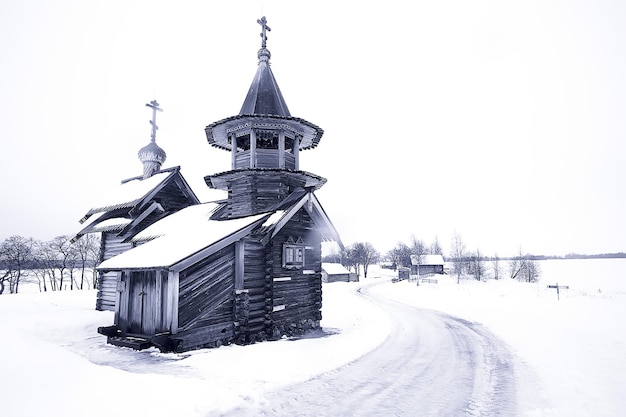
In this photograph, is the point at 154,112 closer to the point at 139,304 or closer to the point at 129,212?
the point at 129,212

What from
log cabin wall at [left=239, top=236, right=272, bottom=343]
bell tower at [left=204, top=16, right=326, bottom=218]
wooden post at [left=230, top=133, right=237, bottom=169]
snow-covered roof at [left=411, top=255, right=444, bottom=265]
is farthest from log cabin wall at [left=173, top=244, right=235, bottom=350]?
snow-covered roof at [left=411, top=255, right=444, bottom=265]

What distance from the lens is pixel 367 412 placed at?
6582 millimetres

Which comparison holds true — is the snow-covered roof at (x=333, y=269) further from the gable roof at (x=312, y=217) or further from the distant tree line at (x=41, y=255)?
the gable roof at (x=312, y=217)

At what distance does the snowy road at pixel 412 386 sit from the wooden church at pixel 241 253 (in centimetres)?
507

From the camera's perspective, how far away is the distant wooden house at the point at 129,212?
781 inches

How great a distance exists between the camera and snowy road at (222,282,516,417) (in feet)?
22.0

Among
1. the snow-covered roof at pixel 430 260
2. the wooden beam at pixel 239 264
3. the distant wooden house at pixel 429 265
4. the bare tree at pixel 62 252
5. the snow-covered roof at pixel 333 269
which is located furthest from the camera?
the snow-covered roof at pixel 430 260

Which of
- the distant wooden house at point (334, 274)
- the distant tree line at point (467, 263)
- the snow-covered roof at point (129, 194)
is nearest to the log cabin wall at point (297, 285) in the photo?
the snow-covered roof at point (129, 194)

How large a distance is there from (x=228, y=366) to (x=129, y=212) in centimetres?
1380

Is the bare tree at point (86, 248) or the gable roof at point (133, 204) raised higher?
the gable roof at point (133, 204)

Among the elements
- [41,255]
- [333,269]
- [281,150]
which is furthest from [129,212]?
[333,269]

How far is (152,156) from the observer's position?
83.1 ft

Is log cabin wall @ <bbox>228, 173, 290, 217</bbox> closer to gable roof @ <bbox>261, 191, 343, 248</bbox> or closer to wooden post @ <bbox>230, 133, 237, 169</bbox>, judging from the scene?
wooden post @ <bbox>230, 133, 237, 169</bbox>

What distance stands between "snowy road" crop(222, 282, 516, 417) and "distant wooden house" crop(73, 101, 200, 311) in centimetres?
1446
